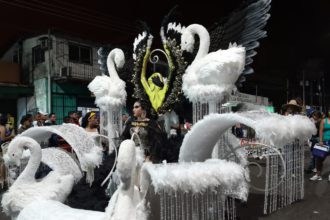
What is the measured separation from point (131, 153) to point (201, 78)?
233 centimetres

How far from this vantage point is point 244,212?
168 inches

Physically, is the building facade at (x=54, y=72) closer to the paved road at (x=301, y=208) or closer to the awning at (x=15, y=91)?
the awning at (x=15, y=91)

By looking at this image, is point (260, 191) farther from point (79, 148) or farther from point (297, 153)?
point (79, 148)

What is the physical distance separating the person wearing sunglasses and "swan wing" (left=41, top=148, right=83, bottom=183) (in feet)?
2.39

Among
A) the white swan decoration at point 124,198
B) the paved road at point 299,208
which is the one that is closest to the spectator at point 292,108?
the paved road at point 299,208

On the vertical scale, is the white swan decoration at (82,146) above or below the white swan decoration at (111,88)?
below

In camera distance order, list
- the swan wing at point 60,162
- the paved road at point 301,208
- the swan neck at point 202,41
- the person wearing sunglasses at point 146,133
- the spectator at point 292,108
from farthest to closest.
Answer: the spectator at point 292,108
the swan neck at point 202,41
the paved road at point 301,208
the person wearing sunglasses at point 146,133
the swan wing at point 60,162

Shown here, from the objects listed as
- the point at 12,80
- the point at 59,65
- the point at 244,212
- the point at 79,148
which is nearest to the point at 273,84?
the point at 59,65

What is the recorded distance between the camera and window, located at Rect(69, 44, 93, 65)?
48.2 feet

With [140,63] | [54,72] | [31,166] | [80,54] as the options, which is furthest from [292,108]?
[80,54]

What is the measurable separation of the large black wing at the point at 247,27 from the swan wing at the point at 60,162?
2.40 m

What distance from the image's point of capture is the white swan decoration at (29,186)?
107 inches

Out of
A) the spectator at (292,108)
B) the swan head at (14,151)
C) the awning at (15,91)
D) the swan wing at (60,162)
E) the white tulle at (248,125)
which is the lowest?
the swan wing at (60,162)

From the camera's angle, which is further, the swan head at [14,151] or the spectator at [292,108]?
the spectator at [292,108]
